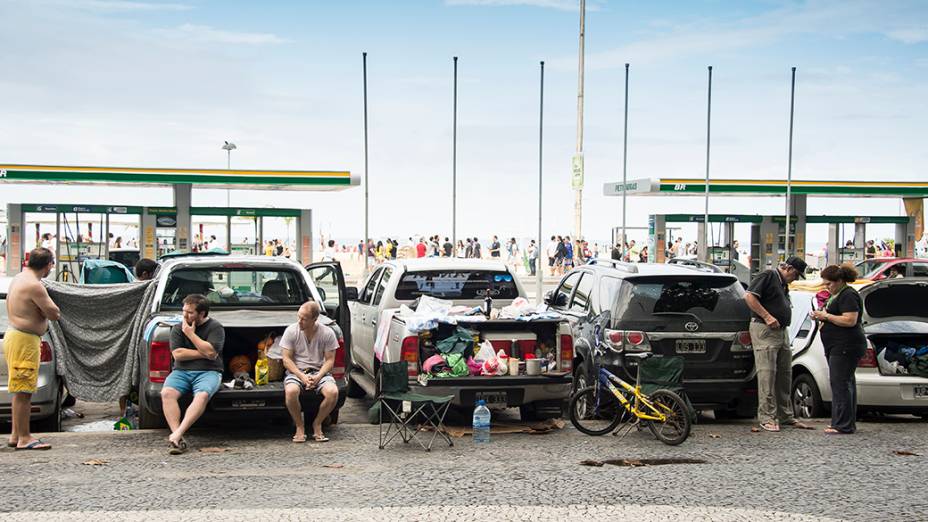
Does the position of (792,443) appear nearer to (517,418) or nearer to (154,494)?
(517,418)

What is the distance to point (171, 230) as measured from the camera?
31.3m

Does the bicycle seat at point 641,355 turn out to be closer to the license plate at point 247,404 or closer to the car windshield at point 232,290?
the car windshield at point 232,290

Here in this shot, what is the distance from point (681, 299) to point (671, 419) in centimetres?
152

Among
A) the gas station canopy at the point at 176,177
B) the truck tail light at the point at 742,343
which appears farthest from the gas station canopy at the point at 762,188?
the truck tail light at the point at 742,343

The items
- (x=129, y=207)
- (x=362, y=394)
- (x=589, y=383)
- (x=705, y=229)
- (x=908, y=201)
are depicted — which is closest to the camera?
(x=589, y=383)

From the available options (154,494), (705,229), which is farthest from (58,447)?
(705,229)

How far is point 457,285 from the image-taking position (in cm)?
1216

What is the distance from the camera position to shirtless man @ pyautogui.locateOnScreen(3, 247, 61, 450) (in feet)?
28.7

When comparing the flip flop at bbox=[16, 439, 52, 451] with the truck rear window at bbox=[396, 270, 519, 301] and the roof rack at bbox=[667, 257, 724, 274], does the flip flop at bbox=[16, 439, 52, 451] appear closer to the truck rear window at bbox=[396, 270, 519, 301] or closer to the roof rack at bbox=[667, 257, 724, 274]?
the truck rear window at bbox=[396, 270, 519, 301]

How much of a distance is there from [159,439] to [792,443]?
5.83 m

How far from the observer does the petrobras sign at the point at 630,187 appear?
Result: 36328 millimetres

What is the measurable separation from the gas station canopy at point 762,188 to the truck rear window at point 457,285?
974 inches

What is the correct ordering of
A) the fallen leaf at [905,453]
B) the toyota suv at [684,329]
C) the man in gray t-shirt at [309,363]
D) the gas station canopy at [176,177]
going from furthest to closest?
the gas station canopy at [176,177]
the toyota suv at [684,329]
the man in gray t-shirt at [309,363]
the fallen leaf at [905,453]

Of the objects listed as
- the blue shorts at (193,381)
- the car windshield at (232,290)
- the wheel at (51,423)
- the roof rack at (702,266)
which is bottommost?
the wheel at (51,423)
